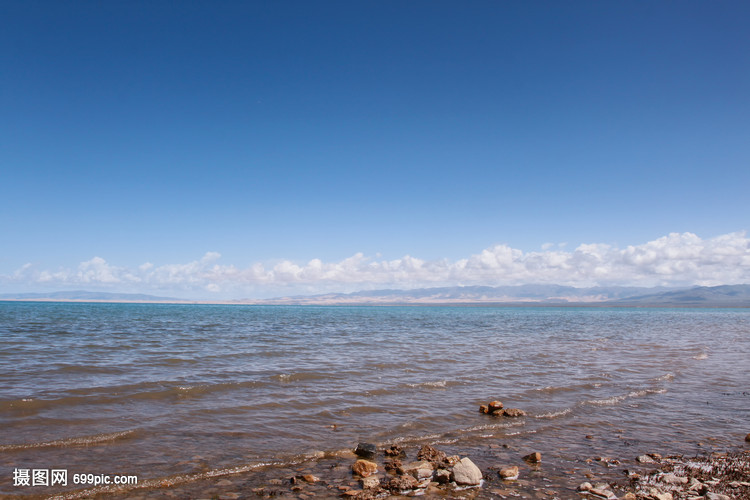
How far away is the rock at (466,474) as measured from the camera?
717 centimetres

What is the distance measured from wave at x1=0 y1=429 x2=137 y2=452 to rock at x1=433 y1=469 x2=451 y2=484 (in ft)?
23.7

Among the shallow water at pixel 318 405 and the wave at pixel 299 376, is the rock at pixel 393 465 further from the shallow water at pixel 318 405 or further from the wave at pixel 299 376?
the wave at pixel 299 376

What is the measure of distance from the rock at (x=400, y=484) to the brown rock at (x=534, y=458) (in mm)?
2769

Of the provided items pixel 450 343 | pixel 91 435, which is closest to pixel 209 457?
pixel 91 435

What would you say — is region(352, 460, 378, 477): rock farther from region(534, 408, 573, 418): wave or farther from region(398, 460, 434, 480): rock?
region(534, 408, 573, 418): wave

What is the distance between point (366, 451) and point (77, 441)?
6557 mm

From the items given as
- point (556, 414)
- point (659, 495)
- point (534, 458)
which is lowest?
point (556, 414)

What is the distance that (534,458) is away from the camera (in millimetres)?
8383

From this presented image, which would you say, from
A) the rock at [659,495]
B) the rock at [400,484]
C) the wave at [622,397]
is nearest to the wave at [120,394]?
the rock at [400,484]

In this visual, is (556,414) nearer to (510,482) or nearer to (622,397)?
(622,397)

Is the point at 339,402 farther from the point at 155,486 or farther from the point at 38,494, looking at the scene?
the point at 38,494

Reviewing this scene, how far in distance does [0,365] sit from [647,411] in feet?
81.7

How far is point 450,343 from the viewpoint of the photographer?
3111 centimetres

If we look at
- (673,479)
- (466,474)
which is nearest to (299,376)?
(466,474)
